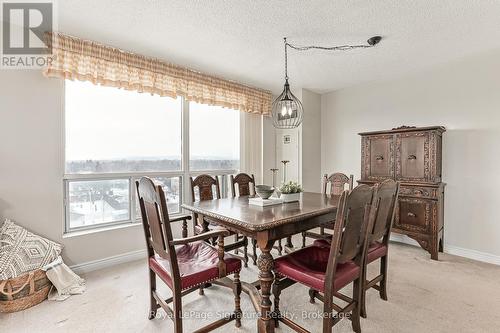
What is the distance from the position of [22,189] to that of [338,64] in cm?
376

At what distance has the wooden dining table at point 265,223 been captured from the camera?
5.51 feet

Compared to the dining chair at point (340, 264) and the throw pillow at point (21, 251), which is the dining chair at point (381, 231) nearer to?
the dining chair at point (340, 264)

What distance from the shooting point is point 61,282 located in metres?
2.24

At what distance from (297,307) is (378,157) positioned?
2.41 metres

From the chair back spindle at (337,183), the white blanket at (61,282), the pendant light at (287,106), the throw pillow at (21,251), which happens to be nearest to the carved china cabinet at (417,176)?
the chair back spindle at (337,183)

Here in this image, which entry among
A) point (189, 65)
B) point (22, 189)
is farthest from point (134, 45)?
point (22, 189)

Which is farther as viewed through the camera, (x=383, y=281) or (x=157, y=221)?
(x=383, y=281)

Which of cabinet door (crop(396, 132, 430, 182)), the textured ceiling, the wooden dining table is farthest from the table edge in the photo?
cabinet door (crop(396, 132, 430, 182))

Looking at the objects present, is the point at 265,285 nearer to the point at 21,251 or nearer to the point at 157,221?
the point at 157,221

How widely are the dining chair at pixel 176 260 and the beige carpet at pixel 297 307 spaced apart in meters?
0.26

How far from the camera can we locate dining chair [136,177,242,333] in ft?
4.94

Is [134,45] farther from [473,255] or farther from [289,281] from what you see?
[473,255]

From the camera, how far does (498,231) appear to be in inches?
116

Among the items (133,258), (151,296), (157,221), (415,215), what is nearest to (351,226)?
(157,221)
